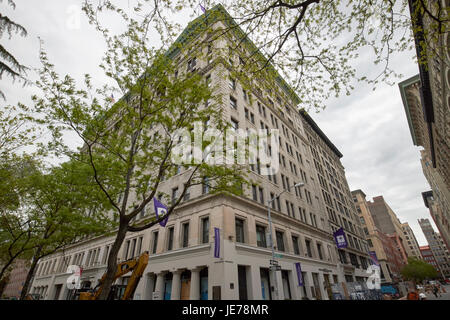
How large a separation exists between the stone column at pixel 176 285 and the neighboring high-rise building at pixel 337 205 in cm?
2440

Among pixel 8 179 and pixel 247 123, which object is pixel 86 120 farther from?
pixel 247 123

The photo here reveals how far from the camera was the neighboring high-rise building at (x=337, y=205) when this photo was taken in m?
35.9

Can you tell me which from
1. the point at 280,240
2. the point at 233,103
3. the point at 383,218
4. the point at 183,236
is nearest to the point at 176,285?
the point at 183,236

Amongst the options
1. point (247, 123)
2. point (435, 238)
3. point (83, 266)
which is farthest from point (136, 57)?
point (435, 238)

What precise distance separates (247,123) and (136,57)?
15658 millimetres

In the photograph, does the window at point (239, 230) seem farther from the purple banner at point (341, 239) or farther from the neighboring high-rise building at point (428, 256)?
the neighboring high-rise building at point (428, 256)

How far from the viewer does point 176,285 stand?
55.3ft

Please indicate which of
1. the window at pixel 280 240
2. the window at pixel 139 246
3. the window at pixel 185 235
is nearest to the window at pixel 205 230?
the window at pixel 185 235

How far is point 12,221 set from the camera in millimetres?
19734

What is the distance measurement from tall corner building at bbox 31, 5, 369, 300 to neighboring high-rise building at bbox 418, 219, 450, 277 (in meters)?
194

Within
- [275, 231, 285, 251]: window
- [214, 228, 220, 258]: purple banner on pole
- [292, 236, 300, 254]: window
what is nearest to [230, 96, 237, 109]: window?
[214, 228, 220, 258]: purple banner on pole

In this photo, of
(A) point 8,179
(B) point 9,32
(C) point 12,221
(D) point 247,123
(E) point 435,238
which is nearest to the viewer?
(B) point 9,32

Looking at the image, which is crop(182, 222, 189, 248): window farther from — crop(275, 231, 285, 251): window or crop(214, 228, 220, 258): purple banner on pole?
crop(275, 231, 285, 251): window
